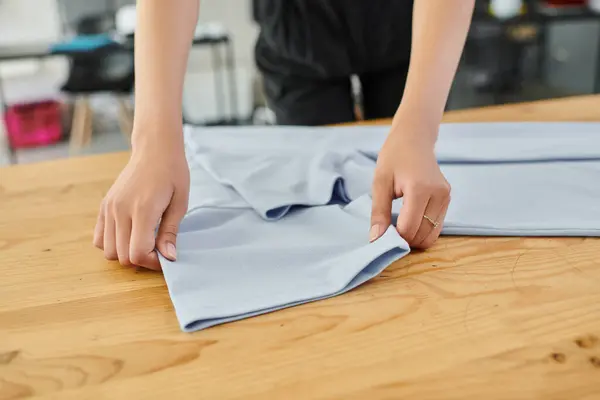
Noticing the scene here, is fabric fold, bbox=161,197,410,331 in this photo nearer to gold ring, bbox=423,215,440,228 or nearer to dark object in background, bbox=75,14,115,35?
gold ring, bbox=423,215,440,228

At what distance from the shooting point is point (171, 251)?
23.1 inches

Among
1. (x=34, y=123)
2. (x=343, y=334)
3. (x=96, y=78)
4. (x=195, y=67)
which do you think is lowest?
(x=34, y=123)

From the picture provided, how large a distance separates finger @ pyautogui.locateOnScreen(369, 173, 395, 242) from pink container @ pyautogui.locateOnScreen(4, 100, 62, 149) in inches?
120

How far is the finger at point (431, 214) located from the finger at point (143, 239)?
26 cm

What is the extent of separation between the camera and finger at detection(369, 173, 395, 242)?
0.62m

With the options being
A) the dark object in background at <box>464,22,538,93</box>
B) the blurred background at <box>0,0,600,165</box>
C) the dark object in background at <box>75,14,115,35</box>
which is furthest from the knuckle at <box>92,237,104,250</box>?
the dark object in background at <box>75,14,115,35</box>

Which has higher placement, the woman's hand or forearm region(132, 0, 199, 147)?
forearm region(132, 0, 199, 147)

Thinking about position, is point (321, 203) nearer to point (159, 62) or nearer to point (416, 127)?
point (416, 127)

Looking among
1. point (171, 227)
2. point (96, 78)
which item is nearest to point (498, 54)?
point (96, 78)

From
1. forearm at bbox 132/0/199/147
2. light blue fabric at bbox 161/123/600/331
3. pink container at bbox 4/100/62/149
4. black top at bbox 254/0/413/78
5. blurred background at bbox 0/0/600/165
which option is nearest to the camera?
light blue fabric at bbox 161/123/600/331

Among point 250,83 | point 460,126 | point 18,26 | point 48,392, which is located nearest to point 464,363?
point 48,392

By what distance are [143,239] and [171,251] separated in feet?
0.09

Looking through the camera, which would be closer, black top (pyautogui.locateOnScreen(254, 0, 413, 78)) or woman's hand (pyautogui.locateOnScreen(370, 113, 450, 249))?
woman's hand (pyautogui.locateOnScreen(370, 113, 450, 249))

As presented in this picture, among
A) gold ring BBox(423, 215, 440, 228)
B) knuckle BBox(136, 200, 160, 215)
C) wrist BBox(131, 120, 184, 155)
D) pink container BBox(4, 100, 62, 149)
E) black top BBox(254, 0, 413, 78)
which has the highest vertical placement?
black top BBox(254, 0, 413, 78)
